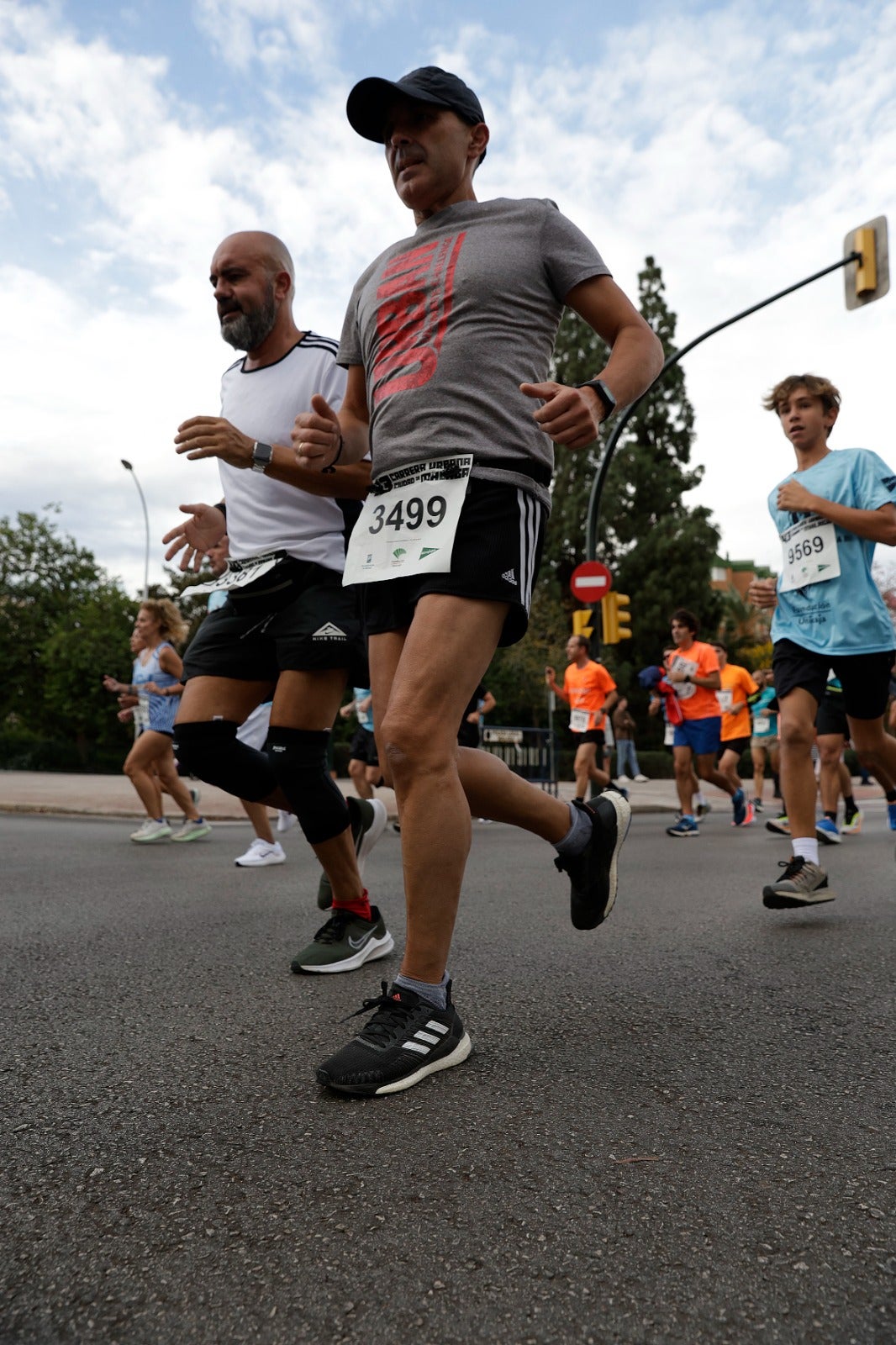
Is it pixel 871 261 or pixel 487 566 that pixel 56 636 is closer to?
pixel 871 261

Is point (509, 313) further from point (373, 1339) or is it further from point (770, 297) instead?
point (770, 297)

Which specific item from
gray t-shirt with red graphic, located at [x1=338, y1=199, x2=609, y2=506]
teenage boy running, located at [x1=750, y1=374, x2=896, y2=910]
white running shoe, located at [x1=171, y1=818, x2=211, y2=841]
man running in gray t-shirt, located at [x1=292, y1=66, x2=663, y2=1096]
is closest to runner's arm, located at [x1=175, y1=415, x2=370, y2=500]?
man running in gray t-shirt, located at [x1=292, y1=66, x2=663, y2=1096]

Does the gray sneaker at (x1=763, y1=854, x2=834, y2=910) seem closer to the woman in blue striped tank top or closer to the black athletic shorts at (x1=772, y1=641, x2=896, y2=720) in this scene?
the black athletic shorts at (x1=772, y1=641, x2=896, y2=720)

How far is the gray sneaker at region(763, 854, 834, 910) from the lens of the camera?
13.8 ft

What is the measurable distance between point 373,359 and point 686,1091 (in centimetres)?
185

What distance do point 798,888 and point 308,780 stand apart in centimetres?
200

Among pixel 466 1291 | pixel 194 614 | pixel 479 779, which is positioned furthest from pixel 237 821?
pixel 194 614

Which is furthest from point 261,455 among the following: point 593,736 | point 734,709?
point 734,709

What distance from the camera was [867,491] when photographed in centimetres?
454

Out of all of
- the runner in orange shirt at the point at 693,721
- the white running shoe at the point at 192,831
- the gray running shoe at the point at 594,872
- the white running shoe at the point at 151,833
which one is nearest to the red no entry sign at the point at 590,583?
the runner in orange shirt at the point at 693,721

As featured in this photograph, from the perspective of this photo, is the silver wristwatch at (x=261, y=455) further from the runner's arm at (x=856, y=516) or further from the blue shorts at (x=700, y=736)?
the blue shorts at (x=700, y=736)

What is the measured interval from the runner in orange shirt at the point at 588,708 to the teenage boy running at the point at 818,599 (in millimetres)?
7416

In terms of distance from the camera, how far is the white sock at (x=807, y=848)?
4344 millimetres

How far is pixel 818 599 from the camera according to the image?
4.60 m
